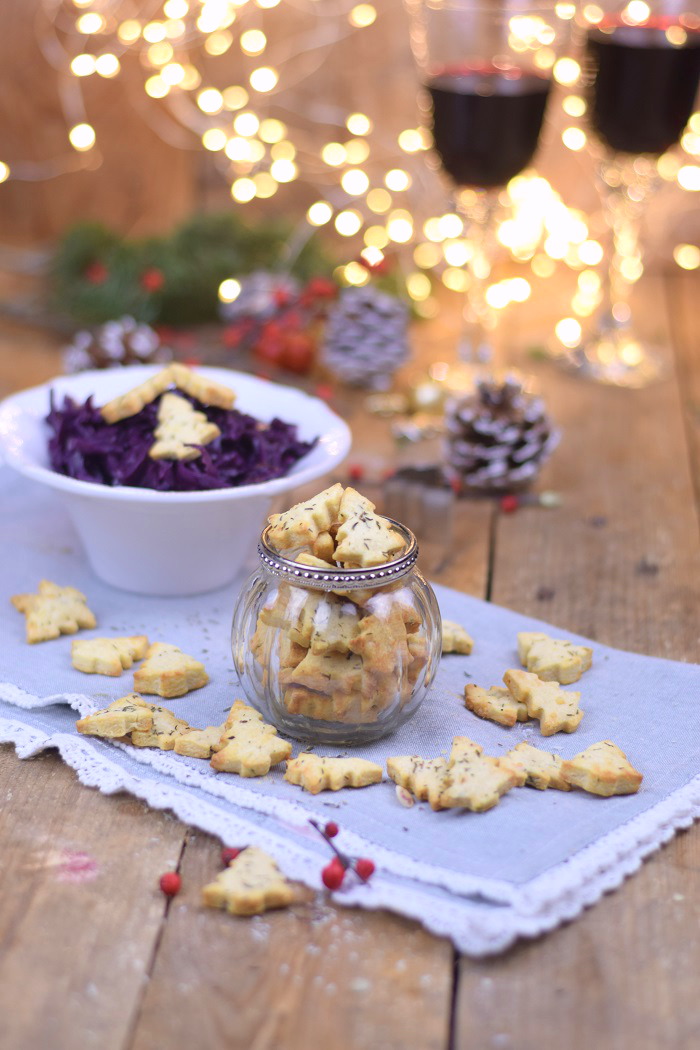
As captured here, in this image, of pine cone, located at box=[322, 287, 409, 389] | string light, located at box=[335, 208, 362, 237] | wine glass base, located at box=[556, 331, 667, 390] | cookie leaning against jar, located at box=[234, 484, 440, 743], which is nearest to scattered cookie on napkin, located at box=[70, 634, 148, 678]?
cookie leaning against jar, located at box=[234, 484, 440, 743]

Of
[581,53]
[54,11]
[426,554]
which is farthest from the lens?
[54,11]

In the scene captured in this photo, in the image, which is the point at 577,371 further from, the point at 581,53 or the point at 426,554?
the point at 426,554

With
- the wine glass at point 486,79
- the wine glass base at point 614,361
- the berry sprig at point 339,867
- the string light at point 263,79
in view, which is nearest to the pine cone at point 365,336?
the wine glass at point 486,79

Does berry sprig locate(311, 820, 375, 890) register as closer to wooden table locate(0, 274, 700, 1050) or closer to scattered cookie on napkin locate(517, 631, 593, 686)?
wooden table locate(0, 274, 700, 1050)

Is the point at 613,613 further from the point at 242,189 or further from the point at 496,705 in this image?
the point at 242,189

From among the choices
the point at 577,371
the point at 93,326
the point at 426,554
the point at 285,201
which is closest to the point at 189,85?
the point at 285,201

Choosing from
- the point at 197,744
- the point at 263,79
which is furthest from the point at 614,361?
the point at 197,744

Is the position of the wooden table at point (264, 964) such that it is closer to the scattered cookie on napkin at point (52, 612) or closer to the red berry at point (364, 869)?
the red berry at point (364, 869)
